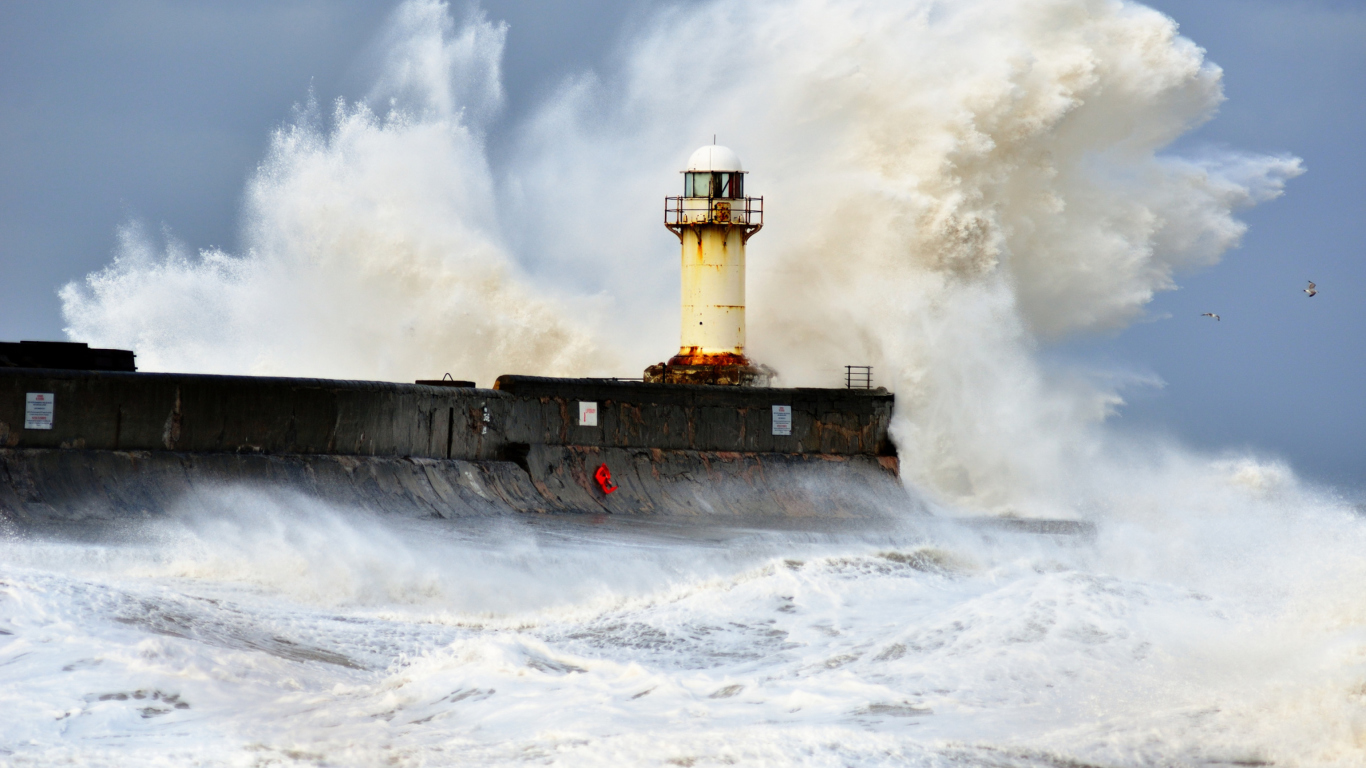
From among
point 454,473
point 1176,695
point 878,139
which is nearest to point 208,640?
point 1176,695

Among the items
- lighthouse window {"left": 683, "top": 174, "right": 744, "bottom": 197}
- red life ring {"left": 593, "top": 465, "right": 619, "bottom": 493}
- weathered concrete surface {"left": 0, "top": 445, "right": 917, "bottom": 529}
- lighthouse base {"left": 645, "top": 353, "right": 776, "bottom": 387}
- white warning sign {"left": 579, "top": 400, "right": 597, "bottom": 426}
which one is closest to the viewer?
weathered concrete surface {"left": 0, "top": 445, "right": 917, "bottom": 529}

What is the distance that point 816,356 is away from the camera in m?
25.5

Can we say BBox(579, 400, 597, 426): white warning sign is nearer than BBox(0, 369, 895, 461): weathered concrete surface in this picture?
No

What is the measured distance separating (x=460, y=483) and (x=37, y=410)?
463 centimetres

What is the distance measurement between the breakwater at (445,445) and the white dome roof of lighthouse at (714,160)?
19.1 ft

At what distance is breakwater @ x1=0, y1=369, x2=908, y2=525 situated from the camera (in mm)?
13836

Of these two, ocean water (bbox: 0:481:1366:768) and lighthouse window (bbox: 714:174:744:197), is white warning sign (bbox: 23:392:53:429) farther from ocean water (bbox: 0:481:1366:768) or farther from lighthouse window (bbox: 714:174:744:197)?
lighthouse window (bbox: 714:174:744:197)

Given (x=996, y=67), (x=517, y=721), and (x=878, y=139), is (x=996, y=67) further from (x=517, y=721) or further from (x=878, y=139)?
(x=517, y=721)

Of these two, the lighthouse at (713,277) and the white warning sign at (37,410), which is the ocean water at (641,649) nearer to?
the white warning sign at (37,410)

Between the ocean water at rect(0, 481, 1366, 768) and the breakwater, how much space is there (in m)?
0.75

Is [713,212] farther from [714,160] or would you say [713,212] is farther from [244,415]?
[244,415]

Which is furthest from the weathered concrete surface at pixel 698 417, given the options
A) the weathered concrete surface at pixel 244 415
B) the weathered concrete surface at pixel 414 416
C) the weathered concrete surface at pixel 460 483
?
the weathered concrete surface at pixel 244 415

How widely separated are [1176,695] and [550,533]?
27.4 feet

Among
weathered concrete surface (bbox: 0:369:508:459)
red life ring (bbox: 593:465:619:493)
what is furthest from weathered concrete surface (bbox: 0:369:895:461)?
red life ring (bbox: 593:465:619:493)
